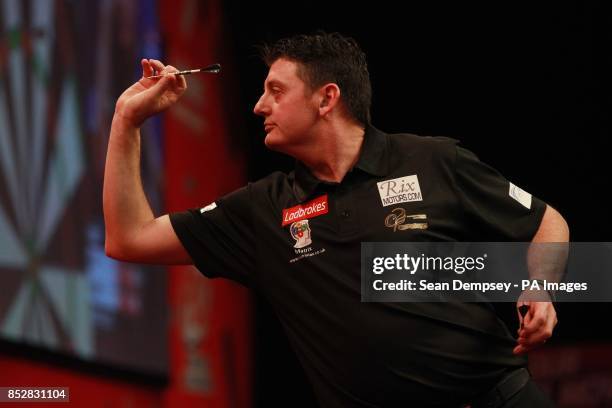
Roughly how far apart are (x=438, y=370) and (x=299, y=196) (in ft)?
1.92

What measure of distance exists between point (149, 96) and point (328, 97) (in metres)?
0.50

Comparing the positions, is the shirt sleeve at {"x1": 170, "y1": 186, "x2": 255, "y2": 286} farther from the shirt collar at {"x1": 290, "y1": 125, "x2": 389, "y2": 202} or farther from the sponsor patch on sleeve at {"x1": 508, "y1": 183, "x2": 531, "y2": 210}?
the sponsor patch on sleeve at {"x1": 508, "y1": 183, "x2": 531, "y2": 210}

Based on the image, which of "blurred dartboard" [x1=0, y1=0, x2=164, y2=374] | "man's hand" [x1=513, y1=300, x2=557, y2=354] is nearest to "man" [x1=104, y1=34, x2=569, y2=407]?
"man's hand" [x1=513, y1=300, x2=557, y2=354]

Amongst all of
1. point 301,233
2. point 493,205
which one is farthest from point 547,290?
point 301,233

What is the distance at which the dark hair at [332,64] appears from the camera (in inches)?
103

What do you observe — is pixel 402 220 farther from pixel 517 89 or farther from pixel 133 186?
pixel 517 89

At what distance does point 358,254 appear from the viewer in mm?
2312

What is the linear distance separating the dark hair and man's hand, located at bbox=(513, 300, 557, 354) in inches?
29.3

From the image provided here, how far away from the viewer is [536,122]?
4844 mm

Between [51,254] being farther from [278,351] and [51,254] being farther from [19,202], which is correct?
[278,351]

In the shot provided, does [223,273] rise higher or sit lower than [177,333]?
higher

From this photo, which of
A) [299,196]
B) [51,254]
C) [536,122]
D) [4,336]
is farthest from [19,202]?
[536,122]

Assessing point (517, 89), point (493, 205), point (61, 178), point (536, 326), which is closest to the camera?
point (536, 326)

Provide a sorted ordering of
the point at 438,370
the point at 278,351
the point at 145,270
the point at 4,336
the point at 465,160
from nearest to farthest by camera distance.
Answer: the point at 438,370 < the point at 465,160 < the point at 4,336 < the point at 145,270 < the point at 278,351
